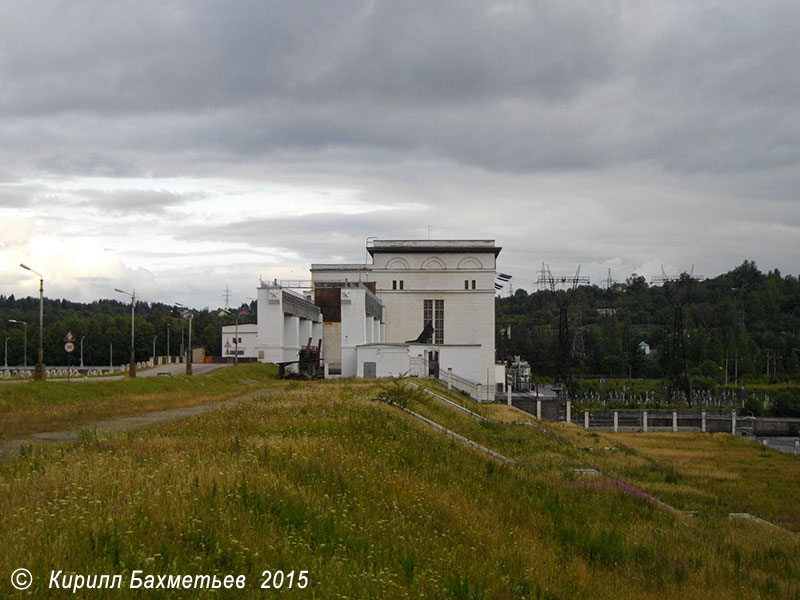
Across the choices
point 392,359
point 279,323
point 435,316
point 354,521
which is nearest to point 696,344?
point 435,316

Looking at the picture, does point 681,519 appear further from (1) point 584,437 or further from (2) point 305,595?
(1) point 584,437

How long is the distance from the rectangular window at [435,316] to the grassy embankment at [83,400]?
33204 millimetres

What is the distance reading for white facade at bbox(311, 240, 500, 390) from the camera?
234 ft

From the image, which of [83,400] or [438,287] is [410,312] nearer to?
[438,287]

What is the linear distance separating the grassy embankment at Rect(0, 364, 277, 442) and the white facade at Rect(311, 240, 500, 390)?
33.1 m

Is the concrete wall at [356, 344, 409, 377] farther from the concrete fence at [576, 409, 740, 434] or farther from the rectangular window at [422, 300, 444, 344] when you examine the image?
the rectangular window at [422, 300, 444, 344]

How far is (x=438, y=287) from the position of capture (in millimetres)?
71938

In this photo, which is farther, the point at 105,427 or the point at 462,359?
the point at 462,359

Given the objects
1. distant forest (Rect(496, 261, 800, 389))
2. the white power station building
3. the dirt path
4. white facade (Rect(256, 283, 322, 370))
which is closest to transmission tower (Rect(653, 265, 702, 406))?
distant forest (Rect(496, 261, 800, 389))

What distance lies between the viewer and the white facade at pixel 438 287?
7125cm

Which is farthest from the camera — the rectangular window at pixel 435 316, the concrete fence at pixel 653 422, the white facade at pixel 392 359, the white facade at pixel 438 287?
the rectangular window at pixel 435 316

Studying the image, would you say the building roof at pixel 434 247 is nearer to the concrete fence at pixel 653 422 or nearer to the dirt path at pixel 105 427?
the concrete fence at pixel 653 422

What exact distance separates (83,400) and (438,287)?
47206 millimetres

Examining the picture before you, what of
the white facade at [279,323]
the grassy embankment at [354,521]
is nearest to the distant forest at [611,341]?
the white facade at [279,323]
